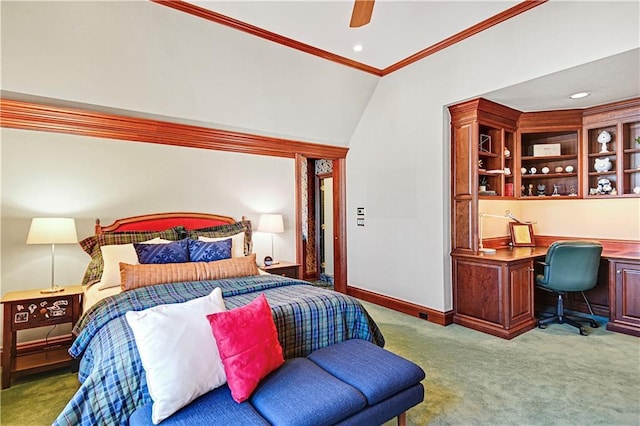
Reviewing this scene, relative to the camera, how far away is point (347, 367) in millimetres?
1925

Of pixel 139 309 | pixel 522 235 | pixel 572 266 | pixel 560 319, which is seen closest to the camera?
pixel 139 309

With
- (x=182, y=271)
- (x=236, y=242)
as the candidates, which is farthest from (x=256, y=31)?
(x=182, y=271)

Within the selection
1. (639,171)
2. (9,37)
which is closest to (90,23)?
(9,37)

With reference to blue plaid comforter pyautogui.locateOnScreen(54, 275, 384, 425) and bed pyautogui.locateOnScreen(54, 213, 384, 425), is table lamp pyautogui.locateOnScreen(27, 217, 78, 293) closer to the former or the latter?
bed pyautogui.locateOnScreen(54, 213, 384, 425)

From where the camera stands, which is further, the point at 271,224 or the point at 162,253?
the point at 271,224

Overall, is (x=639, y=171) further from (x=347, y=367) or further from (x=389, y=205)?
(x=347, y=367)

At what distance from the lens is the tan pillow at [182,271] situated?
8.92 ft

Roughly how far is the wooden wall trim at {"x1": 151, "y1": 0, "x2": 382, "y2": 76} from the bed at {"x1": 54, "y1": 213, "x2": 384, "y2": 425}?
6.95ft

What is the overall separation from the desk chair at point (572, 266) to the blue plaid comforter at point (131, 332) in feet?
7.80

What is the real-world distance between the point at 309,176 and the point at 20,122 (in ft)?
14.9

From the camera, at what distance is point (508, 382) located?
2.68 m

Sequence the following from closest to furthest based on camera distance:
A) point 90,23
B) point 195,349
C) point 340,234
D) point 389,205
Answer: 1. point 195,349
2. point 90,23
3. point 389,205
4. point 340,234

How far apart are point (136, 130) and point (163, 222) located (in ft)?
3.43

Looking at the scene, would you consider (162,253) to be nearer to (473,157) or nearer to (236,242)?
(236,242)
